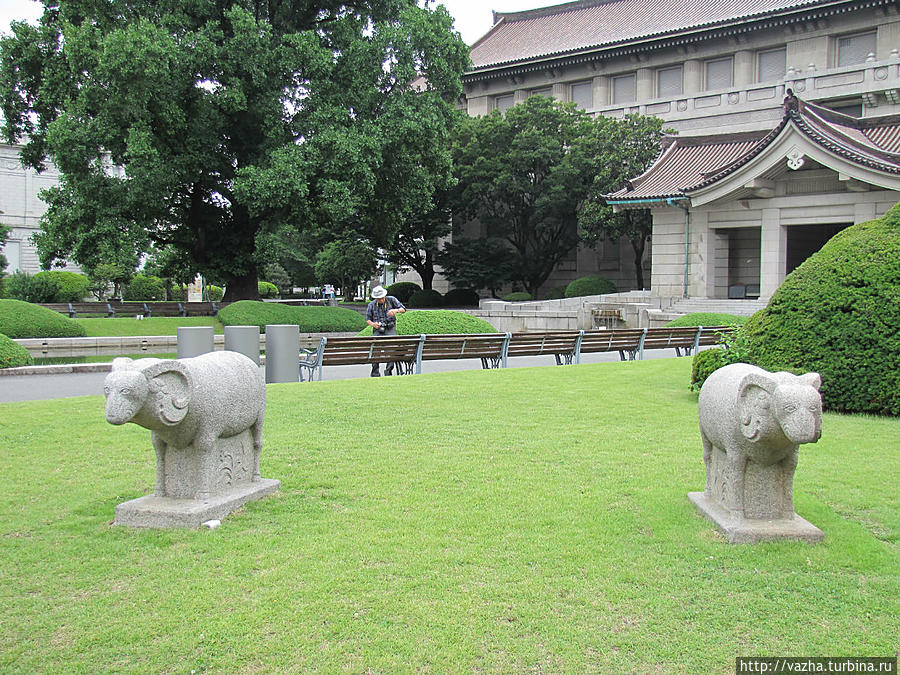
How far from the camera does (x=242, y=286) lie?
28578 mm

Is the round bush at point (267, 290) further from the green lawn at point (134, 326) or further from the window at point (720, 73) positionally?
the window at point (720, 73)

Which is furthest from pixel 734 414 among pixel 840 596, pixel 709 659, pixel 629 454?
pixel 629 454

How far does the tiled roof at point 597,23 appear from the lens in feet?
133

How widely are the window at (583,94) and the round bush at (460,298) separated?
13141 millimetres

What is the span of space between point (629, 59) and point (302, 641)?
43674 mm

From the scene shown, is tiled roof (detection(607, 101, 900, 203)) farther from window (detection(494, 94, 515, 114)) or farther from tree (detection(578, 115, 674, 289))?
window (detection(494, 94, 515, 114))

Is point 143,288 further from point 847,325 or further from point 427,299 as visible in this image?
point 847,325

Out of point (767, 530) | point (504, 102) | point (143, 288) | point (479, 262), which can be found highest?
point (504, 102)

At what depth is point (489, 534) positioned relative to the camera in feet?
17.6

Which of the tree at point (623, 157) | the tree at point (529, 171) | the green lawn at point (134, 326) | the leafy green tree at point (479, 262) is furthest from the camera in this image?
the leafy green tree at point (479, 262)

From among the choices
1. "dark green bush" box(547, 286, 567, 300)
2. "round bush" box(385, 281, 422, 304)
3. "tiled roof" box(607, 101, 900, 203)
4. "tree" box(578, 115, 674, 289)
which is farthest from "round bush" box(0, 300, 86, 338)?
"round bush" box(385, 281, 422, 304)

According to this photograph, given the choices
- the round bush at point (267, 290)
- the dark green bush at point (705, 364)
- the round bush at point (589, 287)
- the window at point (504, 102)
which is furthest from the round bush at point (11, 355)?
the round bush at point (267, 290)

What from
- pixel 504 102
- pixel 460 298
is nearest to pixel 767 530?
pixel 460 298

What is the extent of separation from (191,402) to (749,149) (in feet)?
96.1
